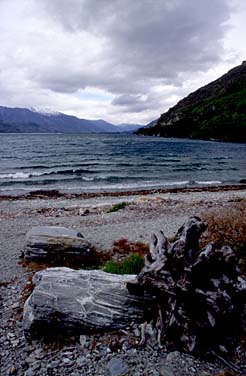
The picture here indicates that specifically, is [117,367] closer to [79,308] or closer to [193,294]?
[79,308]

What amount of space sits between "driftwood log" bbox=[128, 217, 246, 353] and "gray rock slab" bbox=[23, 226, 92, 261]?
398cm

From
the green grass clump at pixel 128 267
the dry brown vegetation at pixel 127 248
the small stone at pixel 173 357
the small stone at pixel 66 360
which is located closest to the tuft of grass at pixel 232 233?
the green grass clump at pixel 128 267

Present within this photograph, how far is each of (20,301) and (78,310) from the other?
6.79ft

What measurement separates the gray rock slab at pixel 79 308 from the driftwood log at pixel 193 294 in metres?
0.33

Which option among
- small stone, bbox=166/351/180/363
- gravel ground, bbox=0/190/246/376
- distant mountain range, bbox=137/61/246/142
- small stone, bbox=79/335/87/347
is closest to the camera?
gravel ground, bbox=0/190/246/376

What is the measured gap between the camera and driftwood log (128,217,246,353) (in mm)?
5941

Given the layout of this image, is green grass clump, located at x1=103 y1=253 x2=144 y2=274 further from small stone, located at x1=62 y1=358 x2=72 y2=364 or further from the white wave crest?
the white wave crest

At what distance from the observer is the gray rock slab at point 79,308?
654 cm

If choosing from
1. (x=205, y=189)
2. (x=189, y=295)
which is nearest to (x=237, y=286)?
(x=189, y=295)

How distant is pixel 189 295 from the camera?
20.1 feet

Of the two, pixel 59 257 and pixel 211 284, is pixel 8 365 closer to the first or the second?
pixel 211 284

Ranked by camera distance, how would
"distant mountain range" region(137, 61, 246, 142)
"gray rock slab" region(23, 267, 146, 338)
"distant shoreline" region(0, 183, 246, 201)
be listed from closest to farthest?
1. "gray rock slab" region(23, 267, 146, 338)
2. "distant shoreline" region(0, 183, 246, 201)
3. "distant mountain range" region(137, 61, 246, 142)

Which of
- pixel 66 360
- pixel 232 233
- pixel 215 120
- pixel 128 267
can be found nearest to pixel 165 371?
pixel 66 360

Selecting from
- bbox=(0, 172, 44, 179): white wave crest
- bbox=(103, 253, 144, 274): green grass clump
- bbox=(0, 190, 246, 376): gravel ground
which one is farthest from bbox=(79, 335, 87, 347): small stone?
bbox=(0, 172, 44, 179): white wave crest
